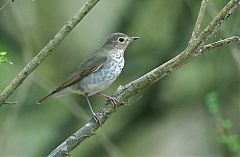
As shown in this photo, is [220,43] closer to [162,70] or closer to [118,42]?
[162,70]

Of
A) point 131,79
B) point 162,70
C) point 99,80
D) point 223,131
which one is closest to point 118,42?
point 99,80

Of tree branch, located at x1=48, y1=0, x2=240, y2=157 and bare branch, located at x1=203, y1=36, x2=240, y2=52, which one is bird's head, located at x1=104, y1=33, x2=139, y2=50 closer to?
tree branch, located at x1=48, y1=0, x2=240, y2=157

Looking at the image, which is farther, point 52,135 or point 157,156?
point 157,156

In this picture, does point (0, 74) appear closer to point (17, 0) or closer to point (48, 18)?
point (17, 0)

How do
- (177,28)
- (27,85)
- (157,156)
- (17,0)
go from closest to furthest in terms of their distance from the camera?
(27,85) → (17,0) → (177,28) → (157,156)

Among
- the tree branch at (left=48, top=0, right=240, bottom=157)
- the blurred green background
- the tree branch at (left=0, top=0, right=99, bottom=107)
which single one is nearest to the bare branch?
the tree branch at (left=48, top=0, right=240, bottom=157)

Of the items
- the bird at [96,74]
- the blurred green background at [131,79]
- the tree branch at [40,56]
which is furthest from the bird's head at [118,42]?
the tree branch at [40,56]

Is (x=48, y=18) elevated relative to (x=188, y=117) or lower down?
elevated

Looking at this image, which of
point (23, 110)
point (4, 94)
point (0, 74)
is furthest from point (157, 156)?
point (4, 94)

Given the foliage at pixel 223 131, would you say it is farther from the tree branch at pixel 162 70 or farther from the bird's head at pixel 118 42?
the tree branch at pixel 162 70
